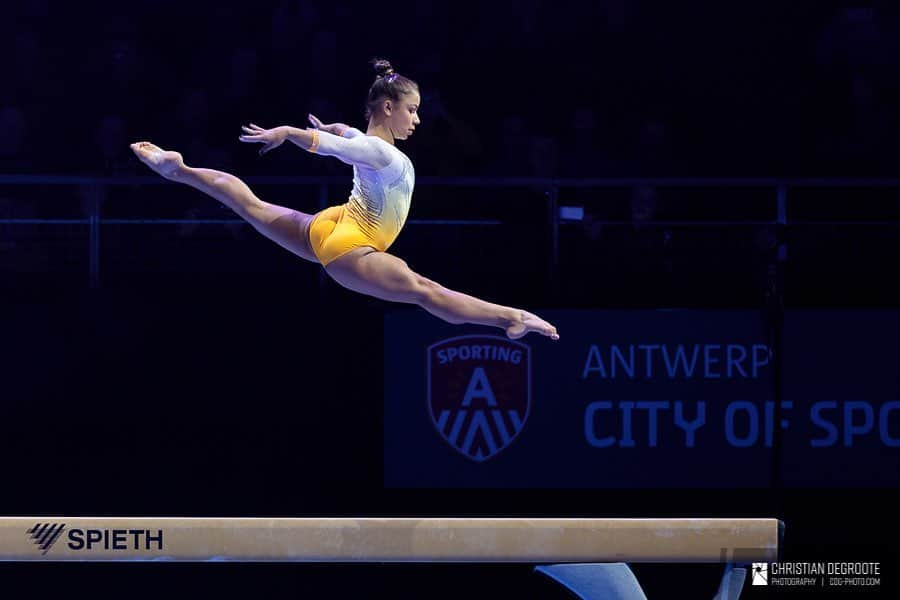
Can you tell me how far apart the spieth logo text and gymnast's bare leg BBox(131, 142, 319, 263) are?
4.15 ft

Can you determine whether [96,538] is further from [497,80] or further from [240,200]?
[497,80]

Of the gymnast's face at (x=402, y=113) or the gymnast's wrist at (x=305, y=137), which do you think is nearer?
the gymnast's wrist at (x=305, y=137)

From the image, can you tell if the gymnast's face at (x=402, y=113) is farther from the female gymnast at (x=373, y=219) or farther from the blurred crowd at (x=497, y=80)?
the blurred crowd at (x=497, y=80)

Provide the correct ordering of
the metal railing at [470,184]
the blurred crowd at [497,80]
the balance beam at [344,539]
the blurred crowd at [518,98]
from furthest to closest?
the blurred crowd at [497,80] < the blurred crowd at [518,98] < the metal railing at [470,184] < the balance beam at [344,539]

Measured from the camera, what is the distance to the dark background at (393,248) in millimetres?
7066

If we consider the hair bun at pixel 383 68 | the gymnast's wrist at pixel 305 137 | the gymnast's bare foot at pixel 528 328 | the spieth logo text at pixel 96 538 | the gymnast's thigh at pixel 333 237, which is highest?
the hair bun at pixel 383 68

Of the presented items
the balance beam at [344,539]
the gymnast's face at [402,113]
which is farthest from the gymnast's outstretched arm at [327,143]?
the balance beam at [344,539]

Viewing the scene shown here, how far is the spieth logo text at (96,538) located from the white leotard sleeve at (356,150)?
165 centimetres

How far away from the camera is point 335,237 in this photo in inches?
191

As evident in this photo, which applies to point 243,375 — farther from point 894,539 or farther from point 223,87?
point 894,539

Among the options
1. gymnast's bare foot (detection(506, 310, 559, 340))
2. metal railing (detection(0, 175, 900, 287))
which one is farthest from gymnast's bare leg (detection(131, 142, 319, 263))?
metal railing (detection(0, 175, 900, 287))

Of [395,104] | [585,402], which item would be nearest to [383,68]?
[395,104]

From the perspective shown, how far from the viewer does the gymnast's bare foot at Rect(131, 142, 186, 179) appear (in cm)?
479

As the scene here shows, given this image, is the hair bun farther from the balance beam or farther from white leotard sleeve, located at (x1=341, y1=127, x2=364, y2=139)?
the balance beam
